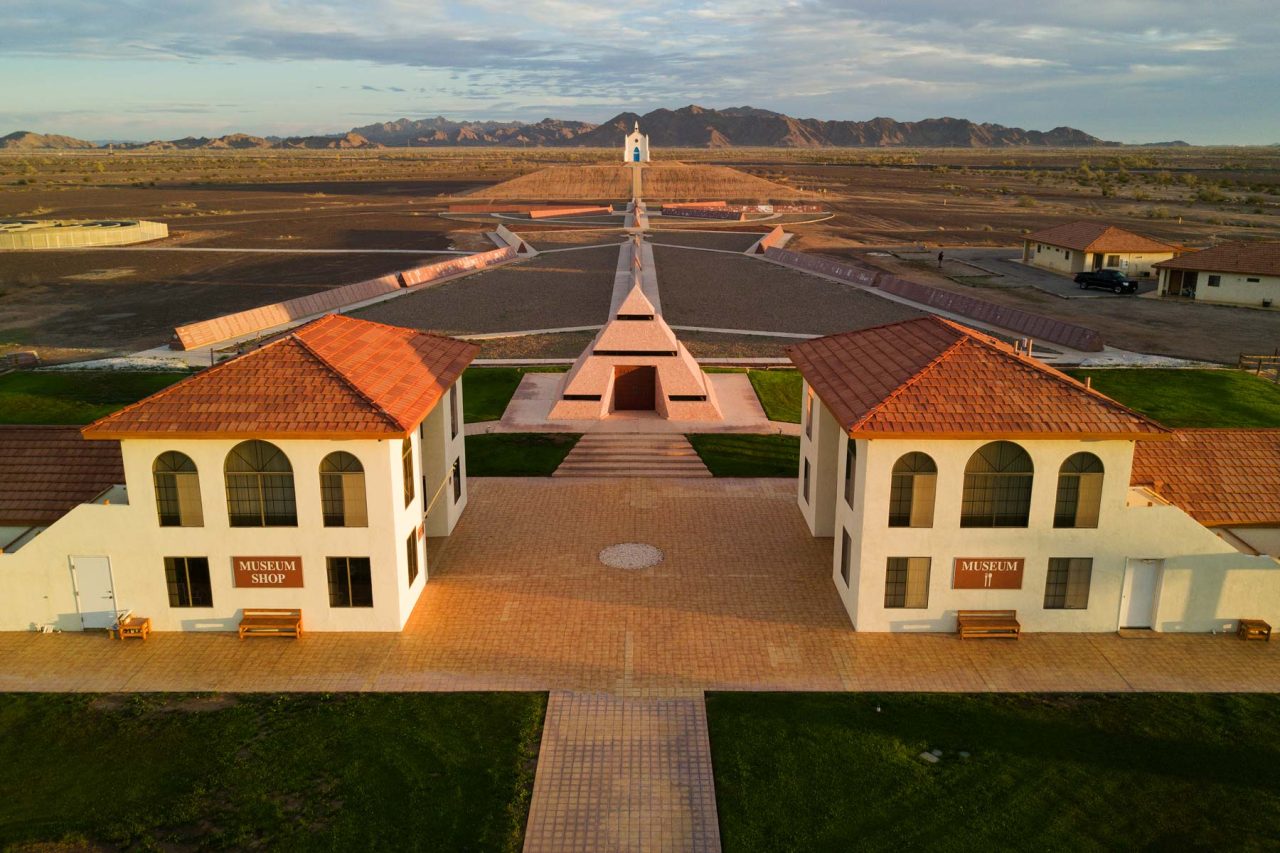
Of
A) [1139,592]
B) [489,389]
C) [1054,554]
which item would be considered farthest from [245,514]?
[489,389]

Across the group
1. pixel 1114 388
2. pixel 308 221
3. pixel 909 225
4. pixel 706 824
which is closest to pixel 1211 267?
pixel 1114 388

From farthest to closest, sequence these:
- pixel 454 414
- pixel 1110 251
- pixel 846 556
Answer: pixel 1110 251 → pixel 454 414 → pixel 846 556

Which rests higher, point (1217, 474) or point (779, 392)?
point (1217, 474)

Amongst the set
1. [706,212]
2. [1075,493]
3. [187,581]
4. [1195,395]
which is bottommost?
[1195,395]

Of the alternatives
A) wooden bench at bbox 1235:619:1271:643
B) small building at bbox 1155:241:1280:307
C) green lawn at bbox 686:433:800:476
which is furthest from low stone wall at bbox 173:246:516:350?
small building at bbox 1155:241:1280:307

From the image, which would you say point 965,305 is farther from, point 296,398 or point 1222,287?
point 296,398

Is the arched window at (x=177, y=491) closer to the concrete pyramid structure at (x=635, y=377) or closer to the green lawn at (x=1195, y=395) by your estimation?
the concrete pyramid structure at (x=635, y=377)
